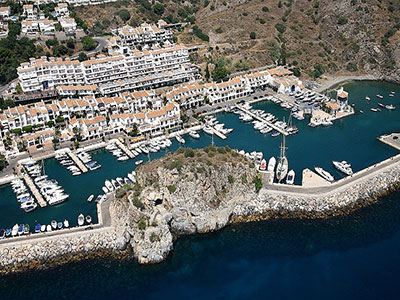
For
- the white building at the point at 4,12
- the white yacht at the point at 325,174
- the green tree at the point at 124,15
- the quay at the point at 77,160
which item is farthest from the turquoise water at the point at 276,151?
the white building at the point at 4,12

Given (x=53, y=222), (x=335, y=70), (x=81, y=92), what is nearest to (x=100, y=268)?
(x=53, y=222)

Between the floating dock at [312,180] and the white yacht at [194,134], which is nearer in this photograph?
the floating dock at [312,180]

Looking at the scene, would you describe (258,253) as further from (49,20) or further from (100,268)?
(49,20)

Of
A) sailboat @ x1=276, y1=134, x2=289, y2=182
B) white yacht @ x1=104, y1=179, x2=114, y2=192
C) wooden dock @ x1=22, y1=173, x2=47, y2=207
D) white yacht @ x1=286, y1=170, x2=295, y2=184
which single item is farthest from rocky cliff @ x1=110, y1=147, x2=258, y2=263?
wooden dock @ x1=22, y1=173, x2=47, y2=207

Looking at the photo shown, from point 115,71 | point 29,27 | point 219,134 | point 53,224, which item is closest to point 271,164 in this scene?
point 219,134

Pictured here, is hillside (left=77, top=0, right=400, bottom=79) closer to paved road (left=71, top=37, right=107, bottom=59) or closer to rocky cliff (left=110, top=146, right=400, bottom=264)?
paved road (left=71, top=37, right=107, bottom=59)

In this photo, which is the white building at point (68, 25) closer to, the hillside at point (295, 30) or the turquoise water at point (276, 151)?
the hillside at point (295, 30)
